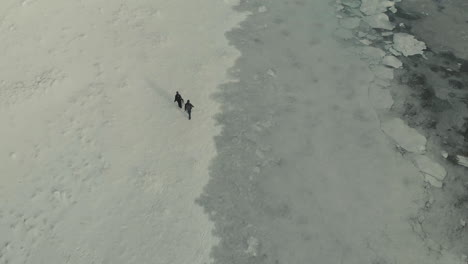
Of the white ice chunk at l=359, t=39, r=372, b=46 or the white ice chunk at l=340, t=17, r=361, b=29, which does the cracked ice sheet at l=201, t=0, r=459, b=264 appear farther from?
the white ice chunk at l=340, t=17, r=361, b=29

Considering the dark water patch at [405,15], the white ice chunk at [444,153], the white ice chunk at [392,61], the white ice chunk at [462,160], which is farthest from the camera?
the dark water patch at [405,15]

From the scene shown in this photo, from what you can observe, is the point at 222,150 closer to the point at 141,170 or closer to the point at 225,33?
the point at 141,170

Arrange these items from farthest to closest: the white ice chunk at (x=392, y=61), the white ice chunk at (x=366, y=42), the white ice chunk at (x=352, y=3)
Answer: the white ice chunk at (x=352, y=3) → the white ice chunk at (x=366, y=42) → the white ice chunk at (x=392, y=61)

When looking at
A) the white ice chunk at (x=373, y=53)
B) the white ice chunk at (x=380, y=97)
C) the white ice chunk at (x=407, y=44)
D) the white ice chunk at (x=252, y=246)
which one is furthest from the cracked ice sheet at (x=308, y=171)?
the white ice chunk at (x=407, y=44)

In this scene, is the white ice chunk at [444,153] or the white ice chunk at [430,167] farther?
the white ice chunk at [444,153]

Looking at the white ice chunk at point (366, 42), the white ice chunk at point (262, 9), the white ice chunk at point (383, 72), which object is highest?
the white ice chunk at point (262, 9)

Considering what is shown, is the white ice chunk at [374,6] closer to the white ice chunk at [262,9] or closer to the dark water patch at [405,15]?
the dark water patch at [405,15]
